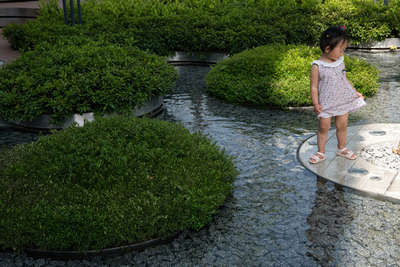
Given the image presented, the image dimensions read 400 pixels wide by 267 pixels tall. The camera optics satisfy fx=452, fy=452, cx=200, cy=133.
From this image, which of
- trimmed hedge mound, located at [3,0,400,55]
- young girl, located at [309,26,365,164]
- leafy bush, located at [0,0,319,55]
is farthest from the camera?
trimmed hedge mound, located at [3,0,400,55]

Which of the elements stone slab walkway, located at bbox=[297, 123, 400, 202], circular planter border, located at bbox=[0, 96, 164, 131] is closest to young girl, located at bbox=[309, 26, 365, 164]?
stone slab walkway, located at bbox=[297, 123, 400, 202]

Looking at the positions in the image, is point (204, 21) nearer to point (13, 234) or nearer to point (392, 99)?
point (392, 99)

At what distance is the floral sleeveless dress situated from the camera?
17.0 feet

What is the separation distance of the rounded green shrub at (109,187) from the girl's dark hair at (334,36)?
1719 millimetres

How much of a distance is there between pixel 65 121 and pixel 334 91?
13.5ft

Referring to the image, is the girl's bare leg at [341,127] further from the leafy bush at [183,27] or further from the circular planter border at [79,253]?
the leafy bush at [183,27]

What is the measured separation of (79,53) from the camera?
7.86 m

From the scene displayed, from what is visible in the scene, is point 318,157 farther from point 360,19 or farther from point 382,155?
point 360,19

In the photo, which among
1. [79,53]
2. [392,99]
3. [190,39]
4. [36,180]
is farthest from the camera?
[190,39]

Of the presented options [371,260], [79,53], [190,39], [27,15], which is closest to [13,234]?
[371,260]

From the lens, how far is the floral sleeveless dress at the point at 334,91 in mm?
5172

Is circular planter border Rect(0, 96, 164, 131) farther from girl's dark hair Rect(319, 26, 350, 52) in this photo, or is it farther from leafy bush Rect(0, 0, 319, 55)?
leafy bush Rect(0, 0, 319, 55)

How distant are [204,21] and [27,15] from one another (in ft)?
20.9

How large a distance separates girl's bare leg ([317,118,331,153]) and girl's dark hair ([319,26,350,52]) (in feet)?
2.81
